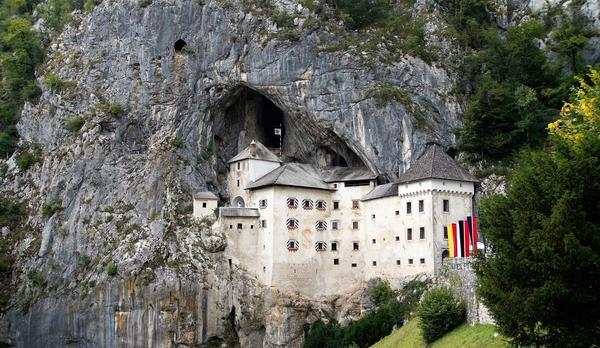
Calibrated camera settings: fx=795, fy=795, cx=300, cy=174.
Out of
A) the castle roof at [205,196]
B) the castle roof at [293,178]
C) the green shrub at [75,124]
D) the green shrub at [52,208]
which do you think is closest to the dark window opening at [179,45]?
the green shrub at [75,124]

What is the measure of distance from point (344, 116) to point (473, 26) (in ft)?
55.3

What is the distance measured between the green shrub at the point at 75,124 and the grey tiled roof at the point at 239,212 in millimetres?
17623

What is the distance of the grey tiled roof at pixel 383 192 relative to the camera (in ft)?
219

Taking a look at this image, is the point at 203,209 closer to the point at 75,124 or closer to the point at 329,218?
the point at 329,218

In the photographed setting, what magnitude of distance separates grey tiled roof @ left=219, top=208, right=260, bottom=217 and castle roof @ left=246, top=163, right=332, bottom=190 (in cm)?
217

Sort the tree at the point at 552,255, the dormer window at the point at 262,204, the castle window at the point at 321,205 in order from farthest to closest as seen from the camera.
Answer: the castle window at the point at 321,205 < the dormer window at the point at 262,204 < the tree at the point at 552,255

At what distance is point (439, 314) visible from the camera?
45969 mm

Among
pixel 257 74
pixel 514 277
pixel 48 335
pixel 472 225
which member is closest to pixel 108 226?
pixel 48 335

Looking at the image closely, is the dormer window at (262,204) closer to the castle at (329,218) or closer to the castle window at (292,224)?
the castle at (329,218)

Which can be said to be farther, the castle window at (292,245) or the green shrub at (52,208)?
the green shrub at (52,208)

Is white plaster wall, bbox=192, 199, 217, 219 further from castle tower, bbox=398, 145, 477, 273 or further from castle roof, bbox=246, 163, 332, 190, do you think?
castle tower, bbox=398, 145, 477, 273

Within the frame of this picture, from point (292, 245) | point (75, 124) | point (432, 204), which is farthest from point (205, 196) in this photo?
point (432, 204)

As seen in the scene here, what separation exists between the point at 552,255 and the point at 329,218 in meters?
40.8

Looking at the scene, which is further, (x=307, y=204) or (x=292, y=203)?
(x=307, y=204)
